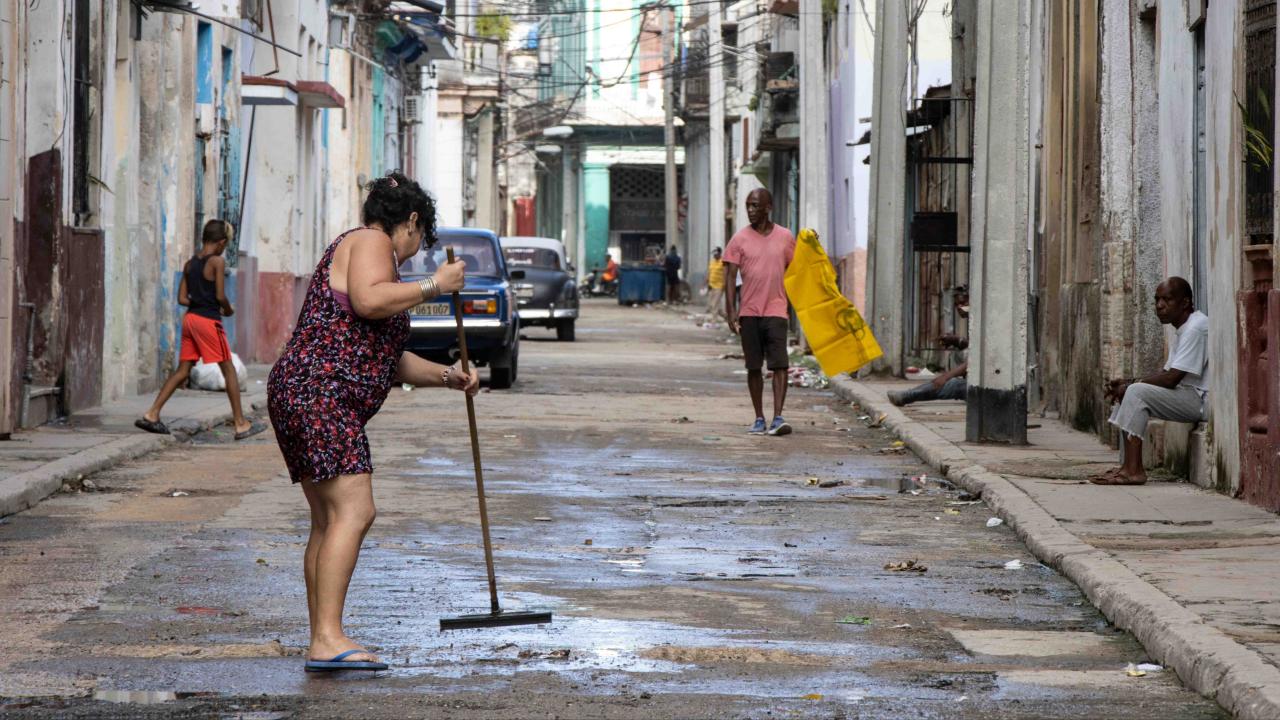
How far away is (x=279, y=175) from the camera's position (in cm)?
2752

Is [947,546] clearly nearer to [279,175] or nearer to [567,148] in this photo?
[279,175]

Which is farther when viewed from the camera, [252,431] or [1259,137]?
[252,431]

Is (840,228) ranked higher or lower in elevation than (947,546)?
higher

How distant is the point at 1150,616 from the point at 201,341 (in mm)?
10002

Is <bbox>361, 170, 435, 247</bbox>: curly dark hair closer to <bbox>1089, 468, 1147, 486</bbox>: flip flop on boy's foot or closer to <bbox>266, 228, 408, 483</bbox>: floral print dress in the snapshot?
<bbox>266, 228, 408, 483</bbox>: floral print dress

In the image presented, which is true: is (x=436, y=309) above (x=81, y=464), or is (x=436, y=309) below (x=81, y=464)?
above

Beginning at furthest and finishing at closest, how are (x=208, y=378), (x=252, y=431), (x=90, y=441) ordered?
1. (x=208, y=378)
2. (x=252, y=431)
3. (x=90, y=441)

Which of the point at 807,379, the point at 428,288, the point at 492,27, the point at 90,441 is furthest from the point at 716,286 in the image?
the point at 428,288

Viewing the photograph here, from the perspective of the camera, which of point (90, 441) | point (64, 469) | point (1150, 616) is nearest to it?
point (1150, 616)

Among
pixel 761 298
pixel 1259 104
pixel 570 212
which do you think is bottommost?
pixel 761 298

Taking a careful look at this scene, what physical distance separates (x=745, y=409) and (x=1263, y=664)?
13.0 m

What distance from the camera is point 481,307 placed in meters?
21.5

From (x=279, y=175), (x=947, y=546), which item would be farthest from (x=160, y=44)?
(x=947, y=546)

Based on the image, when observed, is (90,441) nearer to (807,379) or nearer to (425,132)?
(807,379)
